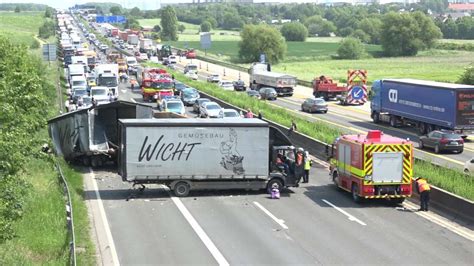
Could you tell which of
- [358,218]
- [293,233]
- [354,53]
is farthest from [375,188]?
[354,53]

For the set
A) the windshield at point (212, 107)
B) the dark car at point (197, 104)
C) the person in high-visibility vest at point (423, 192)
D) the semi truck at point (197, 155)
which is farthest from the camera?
the dark car at point (197, 104)

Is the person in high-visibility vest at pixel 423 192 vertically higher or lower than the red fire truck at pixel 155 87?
lower

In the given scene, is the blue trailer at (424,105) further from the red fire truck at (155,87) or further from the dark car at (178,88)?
the dark car at (178,88)

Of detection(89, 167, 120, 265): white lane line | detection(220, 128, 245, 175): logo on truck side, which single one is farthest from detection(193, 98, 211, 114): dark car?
A: detection(220, 128, 245, 175): logo on truck side

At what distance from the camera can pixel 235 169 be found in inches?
1101

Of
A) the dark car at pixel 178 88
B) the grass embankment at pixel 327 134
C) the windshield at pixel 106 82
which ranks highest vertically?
the windshield at pixel 106 82

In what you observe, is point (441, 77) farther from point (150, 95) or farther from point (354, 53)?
point (354, 53)

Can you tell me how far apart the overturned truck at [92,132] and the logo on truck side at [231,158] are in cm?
864

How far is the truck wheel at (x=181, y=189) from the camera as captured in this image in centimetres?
2777

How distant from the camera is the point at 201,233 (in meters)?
22.0

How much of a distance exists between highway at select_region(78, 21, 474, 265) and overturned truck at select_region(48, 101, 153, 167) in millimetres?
5431

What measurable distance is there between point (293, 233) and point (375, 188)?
15.9ft

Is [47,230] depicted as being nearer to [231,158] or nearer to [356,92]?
[231,158]

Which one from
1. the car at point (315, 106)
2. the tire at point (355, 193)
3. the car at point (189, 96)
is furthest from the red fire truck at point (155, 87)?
the tire at point (355, 193)
